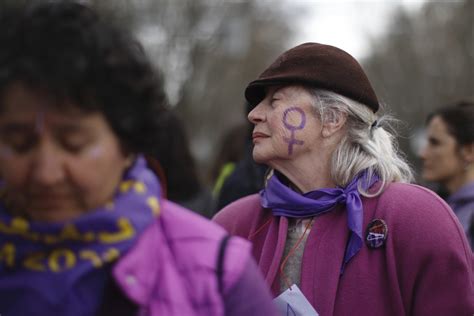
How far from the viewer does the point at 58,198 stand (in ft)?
6.27

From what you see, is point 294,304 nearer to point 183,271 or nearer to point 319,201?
point 319,201

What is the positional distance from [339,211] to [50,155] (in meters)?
1.65

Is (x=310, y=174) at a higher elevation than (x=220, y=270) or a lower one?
lower

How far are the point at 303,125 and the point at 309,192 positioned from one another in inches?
12.1

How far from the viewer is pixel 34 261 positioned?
1951mm

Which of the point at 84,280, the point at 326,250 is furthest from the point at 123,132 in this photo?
the point at 326,250

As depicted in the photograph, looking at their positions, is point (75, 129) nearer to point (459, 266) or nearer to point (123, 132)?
point (123, 132)

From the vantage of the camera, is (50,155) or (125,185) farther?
(125,185)

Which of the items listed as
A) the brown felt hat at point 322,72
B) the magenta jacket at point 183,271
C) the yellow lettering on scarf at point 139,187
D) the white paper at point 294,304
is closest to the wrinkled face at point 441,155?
the brown felt hat at point 322,72

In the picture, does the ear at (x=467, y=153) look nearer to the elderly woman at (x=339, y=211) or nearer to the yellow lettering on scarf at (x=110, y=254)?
the elderly woman at (x=339, y=211)

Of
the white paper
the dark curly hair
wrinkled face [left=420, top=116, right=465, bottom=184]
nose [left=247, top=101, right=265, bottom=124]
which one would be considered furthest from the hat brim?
wrinkled face [left=420, top=116, right=465, bottom=184]

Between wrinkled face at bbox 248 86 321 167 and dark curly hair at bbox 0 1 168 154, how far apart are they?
134 centimetres

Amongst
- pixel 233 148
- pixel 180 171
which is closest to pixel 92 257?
pixel 180 171

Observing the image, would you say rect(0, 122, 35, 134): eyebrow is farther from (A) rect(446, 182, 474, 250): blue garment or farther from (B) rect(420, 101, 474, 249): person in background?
(B) rect(420, 101, 474, 249): person in background
